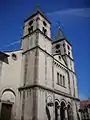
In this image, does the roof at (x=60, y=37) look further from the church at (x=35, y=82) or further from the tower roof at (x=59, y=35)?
the church at (x=35, y=82)

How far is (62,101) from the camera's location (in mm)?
19422

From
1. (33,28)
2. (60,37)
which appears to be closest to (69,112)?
→ (33,28)

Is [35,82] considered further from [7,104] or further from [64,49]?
[64,49]

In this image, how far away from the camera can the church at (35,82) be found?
1462 cm

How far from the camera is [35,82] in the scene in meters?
15.2

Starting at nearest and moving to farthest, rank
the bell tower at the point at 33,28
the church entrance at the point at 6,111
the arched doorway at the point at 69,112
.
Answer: the church entrance at the point at 6,111
the bell tower at the point at 33,28
the arched doorway at the point at 69,112

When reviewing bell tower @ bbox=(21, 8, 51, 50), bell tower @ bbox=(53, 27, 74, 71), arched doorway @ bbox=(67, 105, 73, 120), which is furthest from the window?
bell tower @ bbox=(21, 8, 51, 50)

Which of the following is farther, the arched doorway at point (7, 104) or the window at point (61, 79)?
the window at point (61, 79)

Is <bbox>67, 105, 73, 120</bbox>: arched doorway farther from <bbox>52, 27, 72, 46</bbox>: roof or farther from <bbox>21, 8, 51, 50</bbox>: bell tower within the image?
<bbox>52, 27, 72, 46</bbox>: roof

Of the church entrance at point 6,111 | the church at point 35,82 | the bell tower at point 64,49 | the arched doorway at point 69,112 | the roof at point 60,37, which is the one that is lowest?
the arched doorway at point 69,112

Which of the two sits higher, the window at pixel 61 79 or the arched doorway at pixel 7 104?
the window at pixel 61 79

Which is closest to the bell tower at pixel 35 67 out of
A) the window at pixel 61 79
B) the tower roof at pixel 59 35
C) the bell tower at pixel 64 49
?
the window at pixel 61 79

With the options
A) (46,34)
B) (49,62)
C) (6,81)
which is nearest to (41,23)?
(46,34)

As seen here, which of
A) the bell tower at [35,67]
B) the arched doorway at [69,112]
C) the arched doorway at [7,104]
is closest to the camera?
the arched doorway at [7,104]
